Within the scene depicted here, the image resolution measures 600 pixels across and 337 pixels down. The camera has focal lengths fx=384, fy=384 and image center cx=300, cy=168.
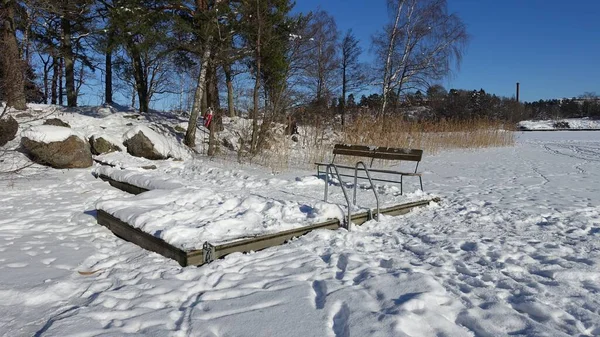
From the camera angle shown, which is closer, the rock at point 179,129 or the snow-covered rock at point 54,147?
the snow-covered rock at point 54,147

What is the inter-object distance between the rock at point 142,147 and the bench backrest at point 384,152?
525 cm

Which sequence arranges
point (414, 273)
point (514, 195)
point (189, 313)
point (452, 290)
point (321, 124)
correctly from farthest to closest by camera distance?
point (321, 124), point (514, 195), point (414, 273), point (452, 290), point (189, 313)

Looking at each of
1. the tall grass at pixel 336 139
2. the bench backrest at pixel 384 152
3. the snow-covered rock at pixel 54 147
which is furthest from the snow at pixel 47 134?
the bench backrest at pixel 384 152

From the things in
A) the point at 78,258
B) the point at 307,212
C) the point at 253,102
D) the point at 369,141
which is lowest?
the point at 78,258

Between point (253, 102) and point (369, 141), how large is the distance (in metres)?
3.56

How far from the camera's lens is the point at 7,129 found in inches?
371

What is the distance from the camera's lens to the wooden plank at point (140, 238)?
10.8ft

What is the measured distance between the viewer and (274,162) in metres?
10.0

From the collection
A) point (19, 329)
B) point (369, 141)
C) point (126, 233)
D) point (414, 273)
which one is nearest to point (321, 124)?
point (369, 141)

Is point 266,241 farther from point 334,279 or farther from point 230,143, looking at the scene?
point 230,143

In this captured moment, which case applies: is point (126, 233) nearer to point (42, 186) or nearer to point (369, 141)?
point (42, 186)

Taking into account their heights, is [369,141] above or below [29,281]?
above

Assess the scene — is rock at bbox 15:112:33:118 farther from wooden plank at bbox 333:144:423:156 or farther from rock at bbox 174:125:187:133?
wooden plank at bbox 333:144:423:156

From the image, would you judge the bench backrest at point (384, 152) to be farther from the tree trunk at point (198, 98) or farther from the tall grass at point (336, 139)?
the tree trunk at point (198, 98)
